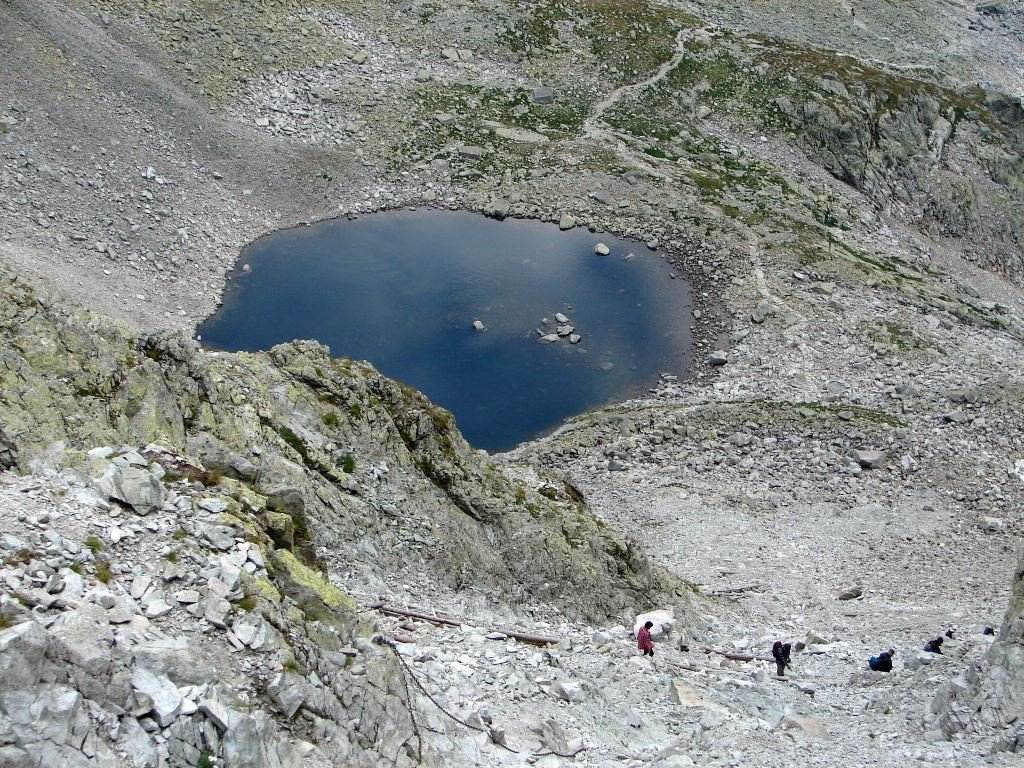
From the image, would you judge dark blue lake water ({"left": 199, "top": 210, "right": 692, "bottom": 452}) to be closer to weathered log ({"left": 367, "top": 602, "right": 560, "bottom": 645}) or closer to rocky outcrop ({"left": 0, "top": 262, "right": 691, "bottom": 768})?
rocky outcrop ({"left": 0, "top": 262, "right": 691, "bottom": 768})

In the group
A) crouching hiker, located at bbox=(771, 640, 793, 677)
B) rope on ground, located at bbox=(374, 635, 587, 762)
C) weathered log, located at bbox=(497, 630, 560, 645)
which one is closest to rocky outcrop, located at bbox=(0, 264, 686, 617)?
weathered log, located at bbox=(497, 630, 560, 645)

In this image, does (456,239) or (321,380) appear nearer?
(321,380)

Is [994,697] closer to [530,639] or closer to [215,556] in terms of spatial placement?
[530,639]

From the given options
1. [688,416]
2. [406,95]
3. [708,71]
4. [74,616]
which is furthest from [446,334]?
[74,616]

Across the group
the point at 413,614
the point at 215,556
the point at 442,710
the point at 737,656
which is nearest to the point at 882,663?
the point at 737,656

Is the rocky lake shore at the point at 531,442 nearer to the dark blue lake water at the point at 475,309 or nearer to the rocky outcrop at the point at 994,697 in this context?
Answer: the rocky outcrop at the point at 994,697

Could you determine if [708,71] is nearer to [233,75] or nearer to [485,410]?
[233,75]

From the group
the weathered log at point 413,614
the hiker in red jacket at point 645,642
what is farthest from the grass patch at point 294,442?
the hiker in red jacket at point 645,642
